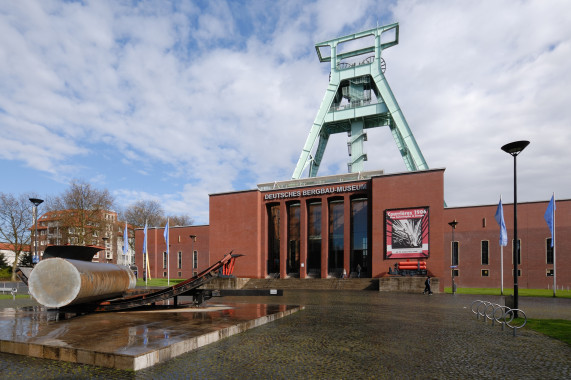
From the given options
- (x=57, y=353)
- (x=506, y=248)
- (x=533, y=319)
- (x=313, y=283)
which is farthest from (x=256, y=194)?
(x=57, y=353)

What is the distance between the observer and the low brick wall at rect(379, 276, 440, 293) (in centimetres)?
2858

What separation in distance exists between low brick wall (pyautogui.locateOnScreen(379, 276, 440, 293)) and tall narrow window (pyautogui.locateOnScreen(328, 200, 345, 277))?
9.16m

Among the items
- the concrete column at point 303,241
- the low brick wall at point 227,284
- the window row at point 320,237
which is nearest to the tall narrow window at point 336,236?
the window row at point 320,237

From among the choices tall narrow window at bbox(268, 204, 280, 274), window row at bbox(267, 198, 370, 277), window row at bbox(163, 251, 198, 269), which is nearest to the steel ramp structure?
window row at bbox(267, 198, 370, 277)

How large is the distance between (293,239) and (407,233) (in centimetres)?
1272

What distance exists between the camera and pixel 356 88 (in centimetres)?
4853

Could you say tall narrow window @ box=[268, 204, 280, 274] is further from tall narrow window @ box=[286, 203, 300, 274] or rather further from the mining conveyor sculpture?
the mining conveyor sculpture

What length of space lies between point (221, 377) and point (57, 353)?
338 cm

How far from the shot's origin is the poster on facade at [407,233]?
32781 mm

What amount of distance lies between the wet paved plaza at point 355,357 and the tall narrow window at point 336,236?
1105 inches

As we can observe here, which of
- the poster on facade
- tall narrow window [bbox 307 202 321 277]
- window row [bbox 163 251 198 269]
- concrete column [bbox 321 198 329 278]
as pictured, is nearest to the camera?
the poster on facade

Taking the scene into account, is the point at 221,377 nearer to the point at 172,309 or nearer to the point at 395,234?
the point at 172,309

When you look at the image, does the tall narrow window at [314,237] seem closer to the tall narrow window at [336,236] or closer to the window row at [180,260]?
the tall narrow window at [336,236]

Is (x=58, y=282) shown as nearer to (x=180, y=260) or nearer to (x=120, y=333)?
Result: (x=120, y=333)
